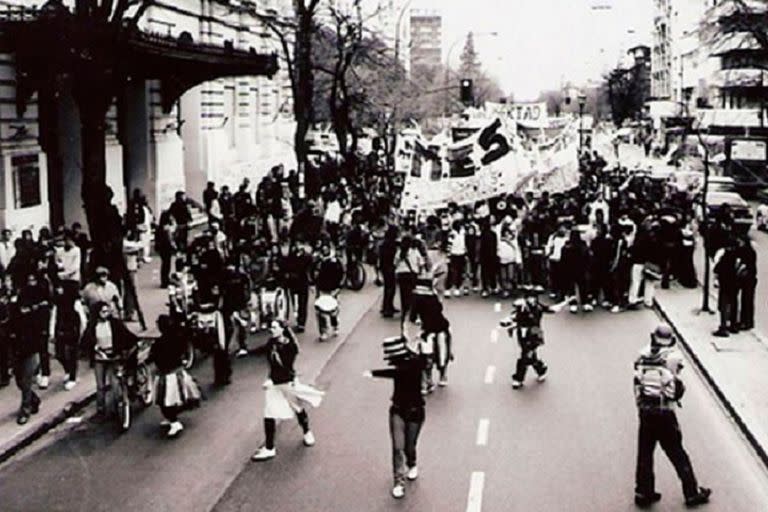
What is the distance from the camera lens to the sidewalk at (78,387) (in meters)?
15.8

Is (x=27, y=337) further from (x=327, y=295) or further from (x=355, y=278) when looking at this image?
(x=355, y=278)

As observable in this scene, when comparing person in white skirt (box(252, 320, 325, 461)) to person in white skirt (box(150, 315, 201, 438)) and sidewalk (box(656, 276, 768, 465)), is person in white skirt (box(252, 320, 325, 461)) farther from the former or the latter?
sidewalk (box(656, 276, 768, 465))

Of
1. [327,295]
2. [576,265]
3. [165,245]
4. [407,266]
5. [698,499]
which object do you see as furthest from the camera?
[165,245]

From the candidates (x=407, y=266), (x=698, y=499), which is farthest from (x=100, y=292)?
(x=698, y=499)

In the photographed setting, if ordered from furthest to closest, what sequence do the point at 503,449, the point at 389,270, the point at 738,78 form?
the point at 738,78 → the point at 389,270 → the point at 503,449

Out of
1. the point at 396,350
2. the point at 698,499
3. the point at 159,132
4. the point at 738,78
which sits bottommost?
the point at 698,499

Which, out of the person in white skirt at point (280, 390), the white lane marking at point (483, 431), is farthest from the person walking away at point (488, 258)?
the person in white skirt at point (280, 390)

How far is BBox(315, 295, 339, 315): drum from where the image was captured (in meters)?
22.3

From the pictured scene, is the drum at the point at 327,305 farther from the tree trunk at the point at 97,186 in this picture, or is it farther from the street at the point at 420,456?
the tree trunk at the point at 97,186

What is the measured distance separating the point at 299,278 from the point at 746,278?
24.4 ft

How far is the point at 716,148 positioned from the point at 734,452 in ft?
197

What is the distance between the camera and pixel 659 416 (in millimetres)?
12570

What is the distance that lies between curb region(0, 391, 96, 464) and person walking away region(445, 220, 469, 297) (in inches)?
408

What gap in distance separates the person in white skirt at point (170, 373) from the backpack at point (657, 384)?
566 centimetres
